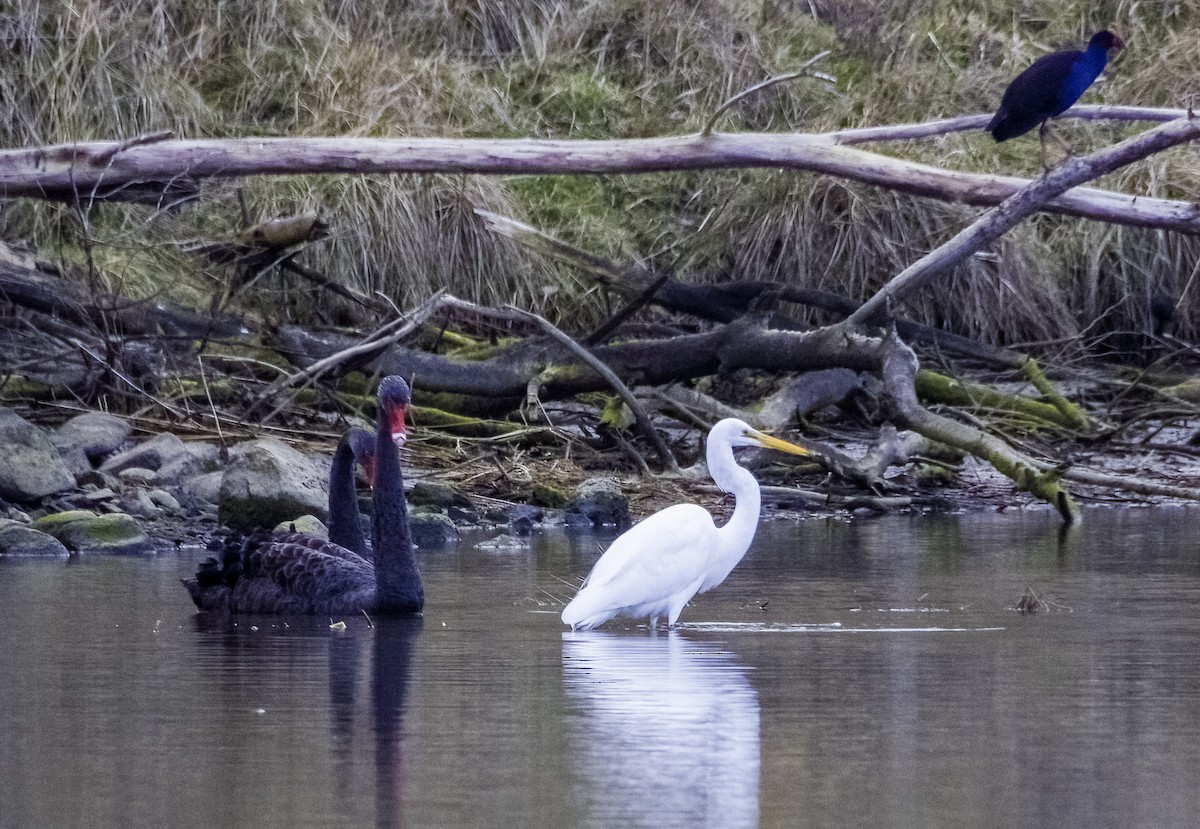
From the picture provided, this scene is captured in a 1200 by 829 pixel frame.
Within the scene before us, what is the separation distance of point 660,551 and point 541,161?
17.7 ft

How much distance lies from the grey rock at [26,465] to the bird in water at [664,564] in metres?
4.28

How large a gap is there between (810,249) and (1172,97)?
170 inches

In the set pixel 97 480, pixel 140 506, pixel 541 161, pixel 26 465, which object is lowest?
pixel 140 506

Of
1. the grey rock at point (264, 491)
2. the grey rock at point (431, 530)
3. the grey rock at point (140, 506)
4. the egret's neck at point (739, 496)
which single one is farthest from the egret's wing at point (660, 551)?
the grey rock at point (140, 506)

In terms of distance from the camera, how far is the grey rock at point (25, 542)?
418 inches

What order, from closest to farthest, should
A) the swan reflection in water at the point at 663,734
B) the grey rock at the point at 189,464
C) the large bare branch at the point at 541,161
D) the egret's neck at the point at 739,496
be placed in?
the swan reflection in water at the point at 663,734
the egret's neck at the point at 739,496
the grey rock at the point at 189,464
the large bare branch at the point at 541,161

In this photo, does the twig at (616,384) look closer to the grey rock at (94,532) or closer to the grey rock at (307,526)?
the grey rock at (307,526)

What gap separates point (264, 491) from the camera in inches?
448

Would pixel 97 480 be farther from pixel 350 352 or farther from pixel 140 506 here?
pixel 350 352

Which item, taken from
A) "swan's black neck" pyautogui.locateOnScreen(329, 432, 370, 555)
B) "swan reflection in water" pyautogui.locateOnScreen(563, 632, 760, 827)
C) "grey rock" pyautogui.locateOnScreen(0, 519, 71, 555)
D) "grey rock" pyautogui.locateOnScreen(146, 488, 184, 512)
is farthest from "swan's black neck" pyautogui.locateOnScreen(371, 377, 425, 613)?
"grey rock" pyautogui.locateOnScreen(146, 488, 184, 512)

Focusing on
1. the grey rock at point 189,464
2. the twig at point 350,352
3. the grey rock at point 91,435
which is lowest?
the grey rock at point 189,464

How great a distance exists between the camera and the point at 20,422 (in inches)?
464

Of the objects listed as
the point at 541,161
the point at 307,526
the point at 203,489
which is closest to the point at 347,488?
the point at 307,526

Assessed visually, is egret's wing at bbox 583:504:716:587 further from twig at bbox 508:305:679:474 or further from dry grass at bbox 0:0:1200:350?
dry grass at bbox 0:0:1200:350
